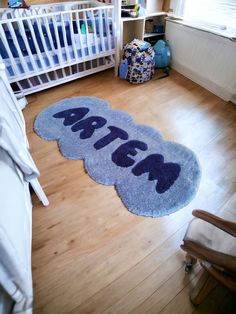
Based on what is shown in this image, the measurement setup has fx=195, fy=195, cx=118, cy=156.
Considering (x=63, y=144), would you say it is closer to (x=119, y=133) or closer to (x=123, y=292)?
(x=119, y=133)

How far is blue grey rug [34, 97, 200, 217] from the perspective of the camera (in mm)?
1423

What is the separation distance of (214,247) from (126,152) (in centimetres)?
107

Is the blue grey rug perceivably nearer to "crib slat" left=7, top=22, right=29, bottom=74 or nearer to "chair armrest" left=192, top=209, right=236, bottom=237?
"crib slat" left=7, top=22, right=29, bottom=74

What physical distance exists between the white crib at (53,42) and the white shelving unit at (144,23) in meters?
0.28

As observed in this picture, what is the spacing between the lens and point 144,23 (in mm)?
2506

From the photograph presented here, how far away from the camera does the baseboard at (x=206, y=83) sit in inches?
86.2

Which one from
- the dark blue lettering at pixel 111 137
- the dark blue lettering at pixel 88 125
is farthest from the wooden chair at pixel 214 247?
the dark blue lettering at pixel 88 125

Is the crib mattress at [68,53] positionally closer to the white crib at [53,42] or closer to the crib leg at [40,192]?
the white crib at [53,42]

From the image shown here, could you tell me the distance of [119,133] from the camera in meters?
1.89

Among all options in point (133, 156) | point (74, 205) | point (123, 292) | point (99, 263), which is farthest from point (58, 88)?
point (123, 292)

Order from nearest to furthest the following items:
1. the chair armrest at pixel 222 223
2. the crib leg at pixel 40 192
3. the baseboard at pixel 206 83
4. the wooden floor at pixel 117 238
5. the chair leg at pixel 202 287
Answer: the chair armrest at pixel 222 223 < the chair leg at pixel 202 287 < the wooden floor at pixel 117 238 < the crib leg at pixel 40 192 < the baseboard at pixel 206 83

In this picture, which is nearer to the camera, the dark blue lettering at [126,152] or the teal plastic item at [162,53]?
the dark blue lettering at [126,152]

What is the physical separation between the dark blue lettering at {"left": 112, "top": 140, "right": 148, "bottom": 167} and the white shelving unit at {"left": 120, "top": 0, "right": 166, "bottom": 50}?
1538mm

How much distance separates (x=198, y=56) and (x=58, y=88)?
1.79 meters
